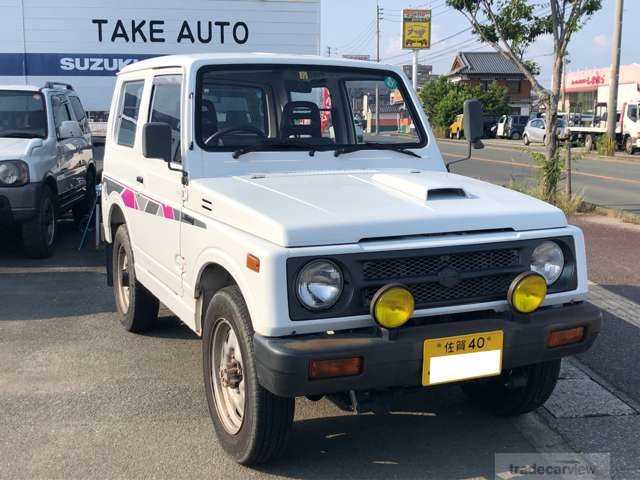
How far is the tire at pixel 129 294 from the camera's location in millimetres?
5598

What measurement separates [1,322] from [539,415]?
431 centimetres

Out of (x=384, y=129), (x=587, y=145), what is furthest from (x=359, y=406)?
(x=587, y=145)

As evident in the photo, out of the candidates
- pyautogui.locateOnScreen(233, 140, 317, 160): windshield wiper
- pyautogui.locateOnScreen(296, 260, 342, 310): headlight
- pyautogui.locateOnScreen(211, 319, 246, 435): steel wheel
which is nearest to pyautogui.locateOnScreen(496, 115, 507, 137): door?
pyautogui.locateOnScreen(233, 140, 317, 160): windshield wiper

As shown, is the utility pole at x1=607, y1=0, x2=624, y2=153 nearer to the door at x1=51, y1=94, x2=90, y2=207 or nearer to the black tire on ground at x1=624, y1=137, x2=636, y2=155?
the black tire on ground at x1=624, y1=137, x2=636, y2=155

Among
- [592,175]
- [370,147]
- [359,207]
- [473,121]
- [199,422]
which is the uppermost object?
[473,121]

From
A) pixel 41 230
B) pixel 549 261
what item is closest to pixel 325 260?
pixel 549 261

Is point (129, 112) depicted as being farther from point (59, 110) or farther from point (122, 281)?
point (59, 110)

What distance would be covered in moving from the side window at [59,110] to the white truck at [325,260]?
4940 mm

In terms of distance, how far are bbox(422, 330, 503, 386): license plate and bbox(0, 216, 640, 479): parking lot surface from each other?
22.2 inches

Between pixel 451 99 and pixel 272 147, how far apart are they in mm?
50508

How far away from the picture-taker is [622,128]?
105ft

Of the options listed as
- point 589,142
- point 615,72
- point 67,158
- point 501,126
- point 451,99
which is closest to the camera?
point 67,158

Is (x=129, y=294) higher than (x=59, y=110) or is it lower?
lower

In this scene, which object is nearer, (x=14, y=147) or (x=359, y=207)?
(x=359, y=207)
